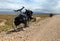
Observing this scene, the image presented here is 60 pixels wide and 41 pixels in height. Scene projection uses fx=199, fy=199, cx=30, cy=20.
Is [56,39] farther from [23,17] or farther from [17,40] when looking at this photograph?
[23,17]

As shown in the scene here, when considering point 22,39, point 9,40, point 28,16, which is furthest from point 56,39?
point 28,16

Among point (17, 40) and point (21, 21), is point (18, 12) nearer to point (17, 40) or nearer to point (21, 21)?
point (21, 21)

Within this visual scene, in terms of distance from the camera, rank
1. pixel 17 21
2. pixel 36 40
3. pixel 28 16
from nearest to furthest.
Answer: pixel 36 40
pixel 17 21
pixel 28 16

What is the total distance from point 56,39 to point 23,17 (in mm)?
7707

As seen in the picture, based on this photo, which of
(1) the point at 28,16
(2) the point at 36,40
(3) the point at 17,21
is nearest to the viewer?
(2) the point at 36,40

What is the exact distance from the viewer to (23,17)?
21609mm

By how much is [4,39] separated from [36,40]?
2533 mm

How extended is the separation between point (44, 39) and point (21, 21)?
281 inches

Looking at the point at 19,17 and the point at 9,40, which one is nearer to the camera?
the point at 9,40

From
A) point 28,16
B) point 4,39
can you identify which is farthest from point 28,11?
point 4,39

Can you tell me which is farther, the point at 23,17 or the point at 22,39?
the point at 23,17

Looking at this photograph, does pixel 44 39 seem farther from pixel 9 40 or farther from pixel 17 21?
pixel 17 21

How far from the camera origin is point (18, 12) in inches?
840

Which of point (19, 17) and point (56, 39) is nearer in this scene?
point (56, 39)
